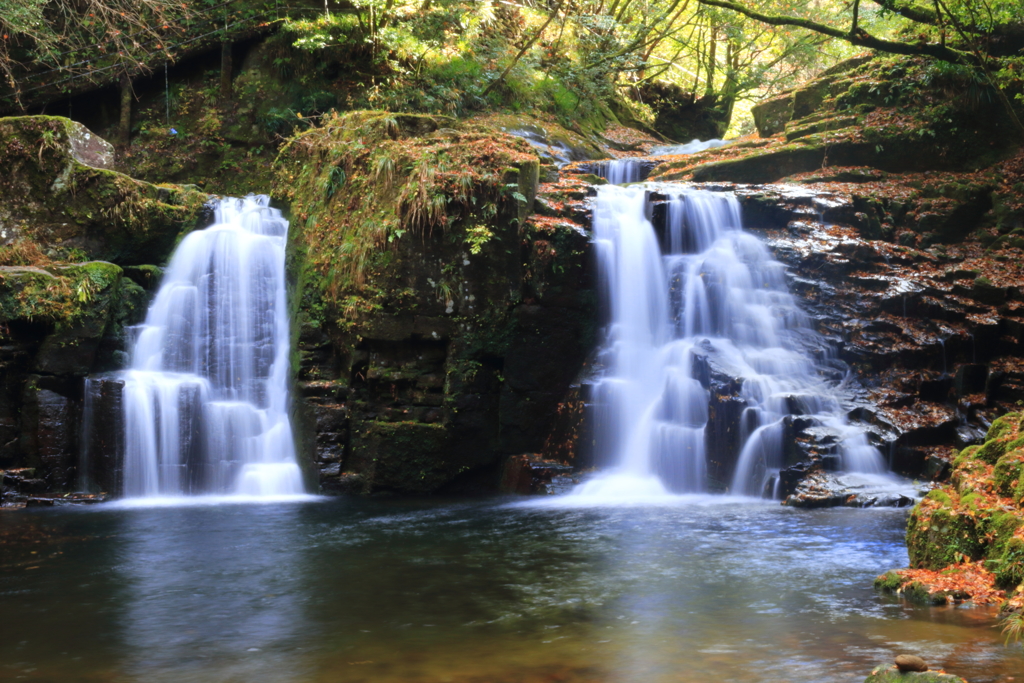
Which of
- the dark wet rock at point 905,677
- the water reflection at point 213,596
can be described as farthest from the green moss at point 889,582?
the water reflection at point 213,596

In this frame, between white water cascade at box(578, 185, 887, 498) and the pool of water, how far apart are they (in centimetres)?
135

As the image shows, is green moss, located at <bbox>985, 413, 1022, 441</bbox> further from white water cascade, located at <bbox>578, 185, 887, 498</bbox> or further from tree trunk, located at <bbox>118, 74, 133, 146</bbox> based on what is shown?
tree trunk, located at <bbox>118, 74, 133, 146</bbox>

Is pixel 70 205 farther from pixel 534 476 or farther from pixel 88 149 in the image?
pixel 534 476

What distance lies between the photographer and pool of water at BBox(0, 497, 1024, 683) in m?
3.75

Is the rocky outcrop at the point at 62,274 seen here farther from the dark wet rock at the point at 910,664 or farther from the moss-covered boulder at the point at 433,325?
the dark wet rock at the point at 910,664

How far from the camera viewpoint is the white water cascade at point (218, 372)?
961 centimetres

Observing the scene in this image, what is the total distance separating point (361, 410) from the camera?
9.78m

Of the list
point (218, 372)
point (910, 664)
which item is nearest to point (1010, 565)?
point (910, 664)

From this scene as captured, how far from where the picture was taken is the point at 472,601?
494 centimetres

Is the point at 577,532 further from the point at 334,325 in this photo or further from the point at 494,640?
the point at 334,325

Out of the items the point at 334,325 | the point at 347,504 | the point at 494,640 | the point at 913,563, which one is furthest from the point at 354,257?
the point at 913,563

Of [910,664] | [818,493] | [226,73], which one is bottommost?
[818,493]

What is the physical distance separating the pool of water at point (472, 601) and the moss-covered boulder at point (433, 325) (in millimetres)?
1736

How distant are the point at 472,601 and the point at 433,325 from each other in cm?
530
